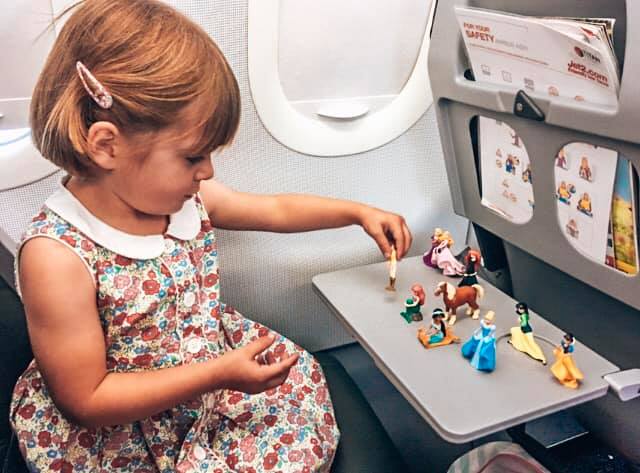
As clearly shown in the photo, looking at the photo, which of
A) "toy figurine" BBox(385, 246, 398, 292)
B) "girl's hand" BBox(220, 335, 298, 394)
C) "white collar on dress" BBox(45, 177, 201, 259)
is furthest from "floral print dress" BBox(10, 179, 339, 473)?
"toy figurine" BBox(385, 246, 398, 292)

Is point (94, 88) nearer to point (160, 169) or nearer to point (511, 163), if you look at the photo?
point (160, 169)

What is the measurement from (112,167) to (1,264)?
0.22 metres

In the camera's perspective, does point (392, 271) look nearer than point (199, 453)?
No

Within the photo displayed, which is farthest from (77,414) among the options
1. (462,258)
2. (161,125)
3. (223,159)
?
(462,258)

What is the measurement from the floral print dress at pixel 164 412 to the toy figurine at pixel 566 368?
12.1 inches

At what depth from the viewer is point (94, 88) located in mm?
612

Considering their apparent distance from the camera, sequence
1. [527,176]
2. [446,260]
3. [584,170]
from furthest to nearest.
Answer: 1. [446,260]
2. [527,176]
3. [584,170]

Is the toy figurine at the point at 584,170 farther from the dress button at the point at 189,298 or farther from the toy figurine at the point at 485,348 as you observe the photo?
the dress button at the point at 189,298

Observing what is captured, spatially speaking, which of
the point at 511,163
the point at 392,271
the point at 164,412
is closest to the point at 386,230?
the point at 392,271

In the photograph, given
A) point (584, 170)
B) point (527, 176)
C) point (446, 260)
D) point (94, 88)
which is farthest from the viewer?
point (446, 260)

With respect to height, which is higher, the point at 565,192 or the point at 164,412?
the point at 565,192

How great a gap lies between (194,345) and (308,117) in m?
0.43

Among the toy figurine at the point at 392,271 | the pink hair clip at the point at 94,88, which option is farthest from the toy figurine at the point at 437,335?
the pink hair clip at the point at 94,88

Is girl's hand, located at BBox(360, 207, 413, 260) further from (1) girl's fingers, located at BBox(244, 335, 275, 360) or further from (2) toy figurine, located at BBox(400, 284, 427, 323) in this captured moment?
(1) girl's fingers, located at BBox(244, 335, 275, 360)
